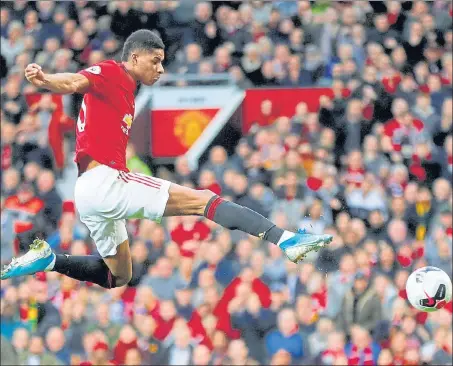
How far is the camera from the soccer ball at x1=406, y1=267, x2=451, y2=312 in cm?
934

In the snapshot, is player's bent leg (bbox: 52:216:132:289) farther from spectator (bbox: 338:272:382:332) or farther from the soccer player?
spectator (bbox: 338:272:382:332)

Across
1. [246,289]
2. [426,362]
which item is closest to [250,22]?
[246,289]

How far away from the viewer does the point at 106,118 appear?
803 cm

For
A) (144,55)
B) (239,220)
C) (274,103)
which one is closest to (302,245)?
(239,220)

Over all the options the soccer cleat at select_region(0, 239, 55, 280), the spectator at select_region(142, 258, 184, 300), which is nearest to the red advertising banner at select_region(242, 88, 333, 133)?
the spectator at select_region(142, 258, 184, 300)

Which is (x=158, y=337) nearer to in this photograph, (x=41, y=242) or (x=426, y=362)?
(x=426, y=362)

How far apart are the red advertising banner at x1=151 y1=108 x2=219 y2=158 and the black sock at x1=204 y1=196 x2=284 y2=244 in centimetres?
702

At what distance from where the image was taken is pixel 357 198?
1383cm

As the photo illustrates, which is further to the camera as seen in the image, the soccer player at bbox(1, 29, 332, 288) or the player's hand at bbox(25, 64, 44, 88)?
the soccer player at bbox(1, 29, 332, 288)

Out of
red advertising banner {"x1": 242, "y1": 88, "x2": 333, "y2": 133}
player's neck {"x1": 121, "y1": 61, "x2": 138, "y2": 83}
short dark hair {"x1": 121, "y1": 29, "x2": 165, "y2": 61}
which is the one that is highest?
short dark hair {"x1": 121, "y1": 29, "x2": 165, "y2": 61}

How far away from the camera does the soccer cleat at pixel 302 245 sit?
7.80 m

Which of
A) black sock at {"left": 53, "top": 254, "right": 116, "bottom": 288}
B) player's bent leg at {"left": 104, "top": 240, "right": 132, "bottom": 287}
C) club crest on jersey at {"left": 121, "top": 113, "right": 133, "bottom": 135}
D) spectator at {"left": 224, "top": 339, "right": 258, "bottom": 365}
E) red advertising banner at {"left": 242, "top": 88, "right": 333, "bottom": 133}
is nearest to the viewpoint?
club crest on jersey at {"left": 121, "top": 113, "right": 133, "bottom": 135}

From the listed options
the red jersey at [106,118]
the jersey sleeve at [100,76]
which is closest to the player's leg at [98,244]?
the red jersey at [106,118]

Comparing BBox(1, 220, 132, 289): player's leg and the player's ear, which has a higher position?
the player's ear
